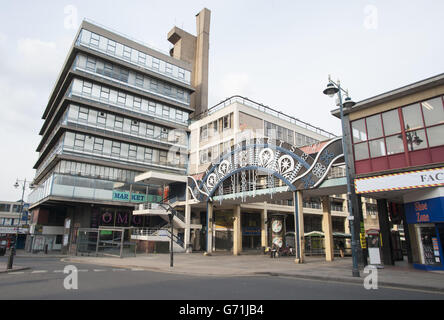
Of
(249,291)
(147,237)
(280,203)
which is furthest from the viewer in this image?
(280,203)

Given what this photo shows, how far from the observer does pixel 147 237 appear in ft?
112

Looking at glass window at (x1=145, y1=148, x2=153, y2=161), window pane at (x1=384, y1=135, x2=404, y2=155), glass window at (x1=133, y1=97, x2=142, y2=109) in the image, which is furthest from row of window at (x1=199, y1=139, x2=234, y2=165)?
window pane at (x1=384, y1=135, x2=404, y2=155)

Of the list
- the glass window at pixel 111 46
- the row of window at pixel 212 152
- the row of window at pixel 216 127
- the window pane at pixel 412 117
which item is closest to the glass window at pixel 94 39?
the glass window at pixel 111 46

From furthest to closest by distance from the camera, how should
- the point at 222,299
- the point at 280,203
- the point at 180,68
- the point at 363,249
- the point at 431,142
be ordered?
the point at 180,68 < the point at 280,203 < the point at 363,249 < the point at 431,142 < the point at 222,299

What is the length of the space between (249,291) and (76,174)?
34921 millimetres

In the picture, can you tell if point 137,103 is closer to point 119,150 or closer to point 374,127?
point 119,150

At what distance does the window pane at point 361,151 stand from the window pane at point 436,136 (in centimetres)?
351

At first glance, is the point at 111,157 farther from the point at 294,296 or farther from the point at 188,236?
the point at 294,296

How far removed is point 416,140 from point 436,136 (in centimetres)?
97

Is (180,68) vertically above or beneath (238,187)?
above

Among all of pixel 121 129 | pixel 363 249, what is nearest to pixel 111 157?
pixel 121 129

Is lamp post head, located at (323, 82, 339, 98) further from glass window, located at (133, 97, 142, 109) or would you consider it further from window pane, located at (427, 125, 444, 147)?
glass window, located at (133, 97, 142, 109)

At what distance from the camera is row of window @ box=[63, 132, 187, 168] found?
39.8 meters

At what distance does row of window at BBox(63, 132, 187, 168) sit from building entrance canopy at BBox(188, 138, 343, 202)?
1340 cm
